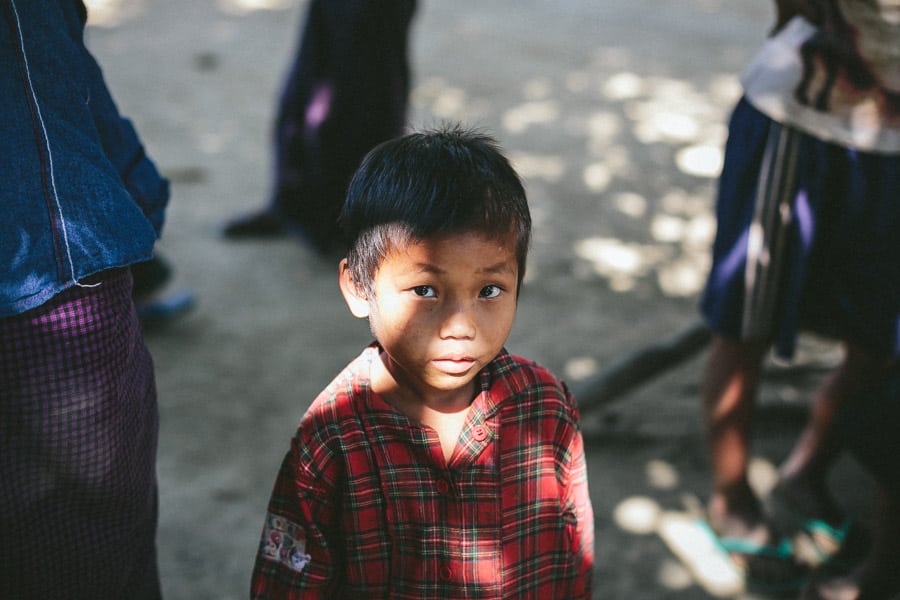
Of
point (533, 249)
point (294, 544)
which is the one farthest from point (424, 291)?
point (533, 249)

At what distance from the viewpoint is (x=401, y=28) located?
3.99 metres

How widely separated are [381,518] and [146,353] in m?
0.56

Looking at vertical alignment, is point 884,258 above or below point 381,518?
above

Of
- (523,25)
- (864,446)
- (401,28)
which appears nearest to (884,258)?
(864,446)

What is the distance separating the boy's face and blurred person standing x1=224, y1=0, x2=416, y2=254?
292 centimetres

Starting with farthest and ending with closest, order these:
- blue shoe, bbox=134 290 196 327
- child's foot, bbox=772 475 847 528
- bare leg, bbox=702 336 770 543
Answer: blue shoe, bbox=134 290 196 327 < child's foot, bbox=772 475 847 528 < bare leg, bbox=702 336 770 543

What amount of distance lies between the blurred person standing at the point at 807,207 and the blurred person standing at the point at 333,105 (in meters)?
2.16

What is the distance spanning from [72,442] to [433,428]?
583 millimetres

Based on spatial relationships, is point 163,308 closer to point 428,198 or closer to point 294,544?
point 294,544

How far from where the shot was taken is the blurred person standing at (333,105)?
399 centimetres

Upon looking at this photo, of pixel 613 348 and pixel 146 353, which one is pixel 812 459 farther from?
pixel 146 353

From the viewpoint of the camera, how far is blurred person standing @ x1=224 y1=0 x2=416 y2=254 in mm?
3994

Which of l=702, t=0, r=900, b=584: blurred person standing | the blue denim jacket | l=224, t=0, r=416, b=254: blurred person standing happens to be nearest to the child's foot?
l=702, t=0, r=900, b=584: blurred person standing

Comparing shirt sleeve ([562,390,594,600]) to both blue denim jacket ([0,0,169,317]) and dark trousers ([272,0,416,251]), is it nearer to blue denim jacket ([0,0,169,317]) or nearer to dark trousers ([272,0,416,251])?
blue denim jacket ([0,0,169,317])
